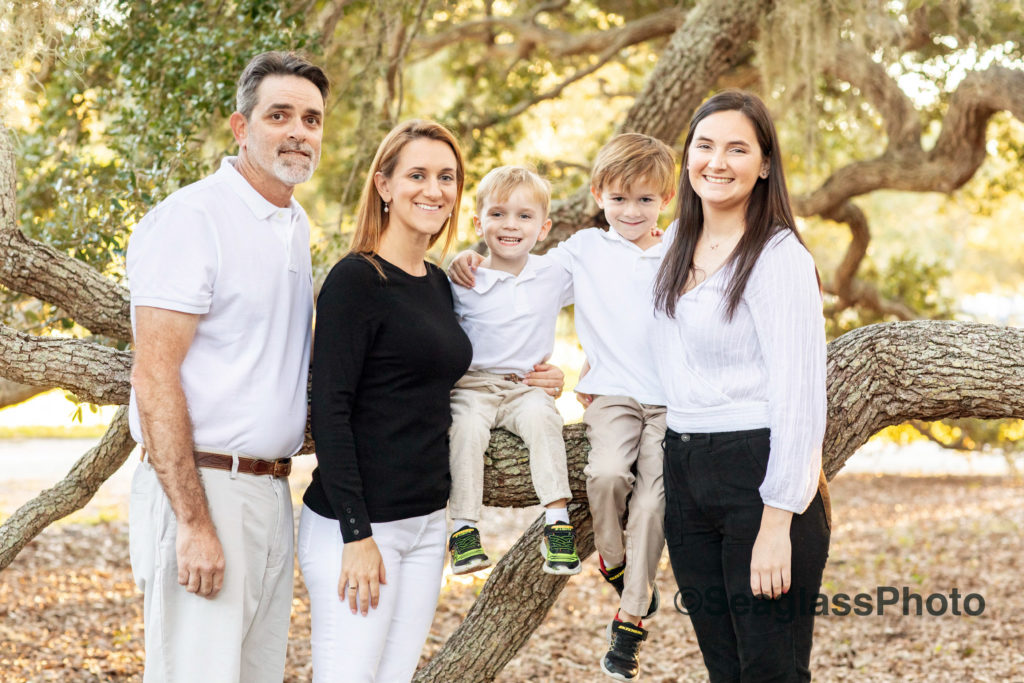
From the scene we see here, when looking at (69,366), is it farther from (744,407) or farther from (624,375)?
(744,407)

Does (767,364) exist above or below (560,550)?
above

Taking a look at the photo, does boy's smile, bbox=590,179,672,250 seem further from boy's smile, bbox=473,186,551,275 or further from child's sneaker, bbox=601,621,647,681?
child's sneaker, bbox=601,621,647,681

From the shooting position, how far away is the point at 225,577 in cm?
228

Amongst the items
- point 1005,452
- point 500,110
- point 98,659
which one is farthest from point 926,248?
point 98,659

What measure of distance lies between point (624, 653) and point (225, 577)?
4.17ft

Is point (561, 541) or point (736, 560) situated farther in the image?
point (561, 541)

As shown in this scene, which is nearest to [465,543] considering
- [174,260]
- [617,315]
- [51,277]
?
[617,315]

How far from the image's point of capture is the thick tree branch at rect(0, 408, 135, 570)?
11.9 ft

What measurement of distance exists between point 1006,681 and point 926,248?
2338 cm

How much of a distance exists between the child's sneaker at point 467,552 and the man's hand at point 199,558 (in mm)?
671

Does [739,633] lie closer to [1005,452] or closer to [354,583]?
[354,583]

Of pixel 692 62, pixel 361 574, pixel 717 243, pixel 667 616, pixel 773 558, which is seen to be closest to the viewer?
pixel 773 558

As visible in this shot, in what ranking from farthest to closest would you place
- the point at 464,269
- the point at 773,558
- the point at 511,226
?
the point at 511,226
the point at 464,269
the point at 773,558

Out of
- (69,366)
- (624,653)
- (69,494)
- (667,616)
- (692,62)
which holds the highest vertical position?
(692,62)
